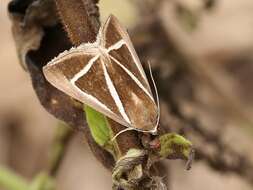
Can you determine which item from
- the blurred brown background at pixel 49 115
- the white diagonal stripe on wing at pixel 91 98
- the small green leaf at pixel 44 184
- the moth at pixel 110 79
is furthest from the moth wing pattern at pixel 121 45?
the blurred brown background at pixel 49 115

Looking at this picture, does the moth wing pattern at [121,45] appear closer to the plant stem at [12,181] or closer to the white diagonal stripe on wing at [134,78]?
the white diagonal stripe on wing at [134,78]

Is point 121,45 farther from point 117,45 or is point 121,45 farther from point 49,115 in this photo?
point 49,115

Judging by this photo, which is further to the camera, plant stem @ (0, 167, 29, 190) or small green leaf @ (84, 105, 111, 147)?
plant stem @ (0, 167, 29, 190)

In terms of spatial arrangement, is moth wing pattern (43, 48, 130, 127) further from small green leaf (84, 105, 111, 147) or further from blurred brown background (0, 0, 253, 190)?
blurred brown background (0, 0, 253, 190)

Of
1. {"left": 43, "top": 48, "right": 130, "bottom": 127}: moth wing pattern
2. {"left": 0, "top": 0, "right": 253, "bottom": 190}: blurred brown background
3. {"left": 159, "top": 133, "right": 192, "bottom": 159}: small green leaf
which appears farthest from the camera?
{"left": 0, "top": 0, "right": 253, "bottom": 190}: blurred brown background

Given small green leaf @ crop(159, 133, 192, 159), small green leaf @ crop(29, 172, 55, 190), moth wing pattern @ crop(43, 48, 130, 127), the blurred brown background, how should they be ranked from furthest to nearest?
the blurred brown background
small green leaf @ crop(29, 172, 55, 190)
moth wing pattern @ crop(43, 48, 130, 127)
small green leaf @ crop(159, 133, 192, 159)

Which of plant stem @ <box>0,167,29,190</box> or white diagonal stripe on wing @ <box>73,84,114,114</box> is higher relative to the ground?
white diagonal stripe on wing @ <box>73,84,114,114</box>

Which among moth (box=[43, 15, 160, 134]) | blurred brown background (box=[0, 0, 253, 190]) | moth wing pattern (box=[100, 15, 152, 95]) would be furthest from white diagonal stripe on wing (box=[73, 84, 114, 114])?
blurred brown background (box=[0, 0, 253, 190])

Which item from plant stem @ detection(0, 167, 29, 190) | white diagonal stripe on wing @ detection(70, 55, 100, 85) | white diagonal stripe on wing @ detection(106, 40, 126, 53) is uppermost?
white diagonal stripe on wing @ detection(106, 40, 126, 53)
